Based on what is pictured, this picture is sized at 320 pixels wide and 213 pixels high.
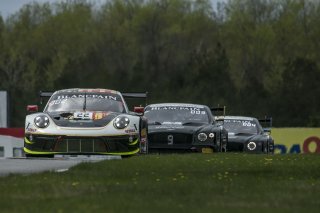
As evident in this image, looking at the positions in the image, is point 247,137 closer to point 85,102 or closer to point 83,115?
point 85,102

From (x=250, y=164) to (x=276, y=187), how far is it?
12.9 feet

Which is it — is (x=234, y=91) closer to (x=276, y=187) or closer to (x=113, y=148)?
(x=113, y=148)

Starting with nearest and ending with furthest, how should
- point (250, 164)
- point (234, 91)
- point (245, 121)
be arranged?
point (250, 164), point (245, 121), point (234, 91)

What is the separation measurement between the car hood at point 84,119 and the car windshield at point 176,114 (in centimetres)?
490

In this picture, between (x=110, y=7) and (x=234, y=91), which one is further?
(x=110, y=7)

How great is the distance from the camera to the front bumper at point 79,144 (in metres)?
15.6

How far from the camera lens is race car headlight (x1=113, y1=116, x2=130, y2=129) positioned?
52.0 ft

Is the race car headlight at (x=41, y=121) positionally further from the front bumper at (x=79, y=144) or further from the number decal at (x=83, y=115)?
the number decal at (x=83, y=115)

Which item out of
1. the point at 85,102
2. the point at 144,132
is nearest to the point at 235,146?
the point at 144,132

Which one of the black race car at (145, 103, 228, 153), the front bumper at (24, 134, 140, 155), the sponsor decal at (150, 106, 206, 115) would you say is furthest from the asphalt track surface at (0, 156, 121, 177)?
the sponsor decal at (150, 106, 206, 115)

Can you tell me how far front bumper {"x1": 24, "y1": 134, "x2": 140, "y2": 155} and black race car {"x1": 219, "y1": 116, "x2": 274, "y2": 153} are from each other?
311 inches

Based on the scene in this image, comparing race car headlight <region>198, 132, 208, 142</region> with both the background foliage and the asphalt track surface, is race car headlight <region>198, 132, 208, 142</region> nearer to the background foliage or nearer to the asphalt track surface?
the asphalt track surface

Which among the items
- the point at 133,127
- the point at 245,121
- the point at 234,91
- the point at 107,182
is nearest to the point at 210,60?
the point at 234,91

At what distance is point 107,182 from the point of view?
413 inches
